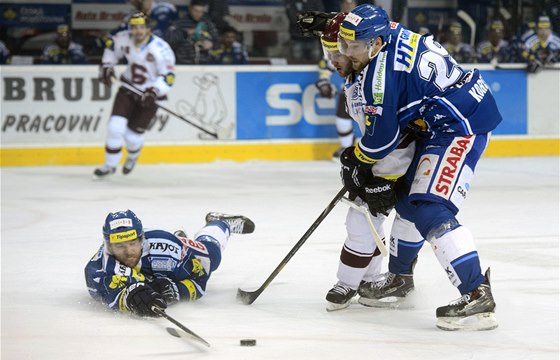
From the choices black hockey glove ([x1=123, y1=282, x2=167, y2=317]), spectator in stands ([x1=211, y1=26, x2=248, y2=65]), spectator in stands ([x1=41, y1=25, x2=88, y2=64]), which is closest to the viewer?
black hockey glove ([x1=123, y1=282, x2=167, y2=317])

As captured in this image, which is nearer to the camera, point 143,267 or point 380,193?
point 380,193

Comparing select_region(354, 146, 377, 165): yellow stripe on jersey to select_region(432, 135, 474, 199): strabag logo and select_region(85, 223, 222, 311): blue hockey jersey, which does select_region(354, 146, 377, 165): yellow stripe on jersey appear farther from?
select_region(85, 223, 222, 311): blue hockey jersey

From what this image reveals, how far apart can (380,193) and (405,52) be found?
544 mm

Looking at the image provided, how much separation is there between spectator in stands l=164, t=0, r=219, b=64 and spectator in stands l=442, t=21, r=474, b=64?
2.48 metres

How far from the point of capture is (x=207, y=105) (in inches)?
416

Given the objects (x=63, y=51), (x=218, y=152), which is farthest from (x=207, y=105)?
(x=63, y=51)

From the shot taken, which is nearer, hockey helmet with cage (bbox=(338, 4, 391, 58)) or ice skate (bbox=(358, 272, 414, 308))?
hockey helmet with cage (bbox=(338, 4, 391, 58))

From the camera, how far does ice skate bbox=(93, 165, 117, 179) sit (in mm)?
9344

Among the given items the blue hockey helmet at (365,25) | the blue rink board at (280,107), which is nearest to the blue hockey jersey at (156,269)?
the blue hockey helmet at (365,25)

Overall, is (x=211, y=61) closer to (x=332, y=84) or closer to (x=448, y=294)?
(x=332, y=84)

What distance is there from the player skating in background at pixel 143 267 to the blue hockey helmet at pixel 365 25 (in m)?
1.09

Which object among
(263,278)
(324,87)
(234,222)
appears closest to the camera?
(263,278)

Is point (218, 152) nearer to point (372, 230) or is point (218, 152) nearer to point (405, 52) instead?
point (372, 230)

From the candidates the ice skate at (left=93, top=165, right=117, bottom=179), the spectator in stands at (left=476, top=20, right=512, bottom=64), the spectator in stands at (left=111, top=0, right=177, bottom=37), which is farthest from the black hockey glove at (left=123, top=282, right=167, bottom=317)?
the spectator in stands at (left=476, top=20, right=512, bottom=64)
